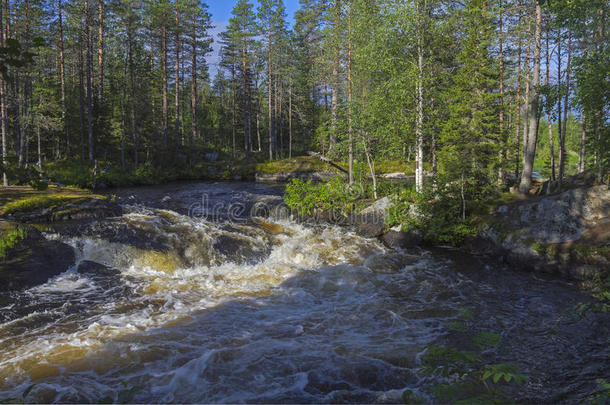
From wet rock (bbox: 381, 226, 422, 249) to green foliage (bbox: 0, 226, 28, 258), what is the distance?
1133 centimetres

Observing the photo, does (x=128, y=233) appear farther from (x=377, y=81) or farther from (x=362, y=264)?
(x=377, y=81)

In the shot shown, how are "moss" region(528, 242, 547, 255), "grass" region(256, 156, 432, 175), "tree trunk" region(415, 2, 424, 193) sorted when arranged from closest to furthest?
"moss" region(528, 242, 547, 255) → "tree trunk" region(415, 2, 424, 193) → "grass" region(256, 156, 432, 175)

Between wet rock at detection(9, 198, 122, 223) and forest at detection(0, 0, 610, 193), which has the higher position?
forest at detection(0, 0, 610, 193)

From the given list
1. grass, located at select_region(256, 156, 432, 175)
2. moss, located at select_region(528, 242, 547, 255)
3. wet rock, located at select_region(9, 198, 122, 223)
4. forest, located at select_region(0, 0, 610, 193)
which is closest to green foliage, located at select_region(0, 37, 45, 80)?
forest, located at select_region(0, 0, 610, 193)

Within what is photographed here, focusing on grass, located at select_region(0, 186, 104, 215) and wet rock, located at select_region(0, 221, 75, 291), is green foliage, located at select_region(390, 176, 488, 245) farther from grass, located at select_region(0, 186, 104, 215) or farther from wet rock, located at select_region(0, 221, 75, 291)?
grass, located at select_region(0, 186, 104, 215)

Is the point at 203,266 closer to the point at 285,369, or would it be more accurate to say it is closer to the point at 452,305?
the point at 285,369

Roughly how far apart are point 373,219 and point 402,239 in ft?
6.10

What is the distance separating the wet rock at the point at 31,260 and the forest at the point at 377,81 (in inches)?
195

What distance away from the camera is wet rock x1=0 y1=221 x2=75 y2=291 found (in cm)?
830

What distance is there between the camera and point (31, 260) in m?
8.80

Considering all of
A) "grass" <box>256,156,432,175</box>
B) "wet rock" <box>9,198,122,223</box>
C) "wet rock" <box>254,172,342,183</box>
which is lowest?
"wet rock" <box>9,198,122,223</box>

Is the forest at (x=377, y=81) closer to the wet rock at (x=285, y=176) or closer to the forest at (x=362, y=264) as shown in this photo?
the forest at (x=362, y=264)

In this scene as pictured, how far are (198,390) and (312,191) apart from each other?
12.6m

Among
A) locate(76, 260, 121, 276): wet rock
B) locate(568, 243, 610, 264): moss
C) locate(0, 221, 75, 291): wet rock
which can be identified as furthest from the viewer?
locate(76, 260, 121, 276): wet rock
